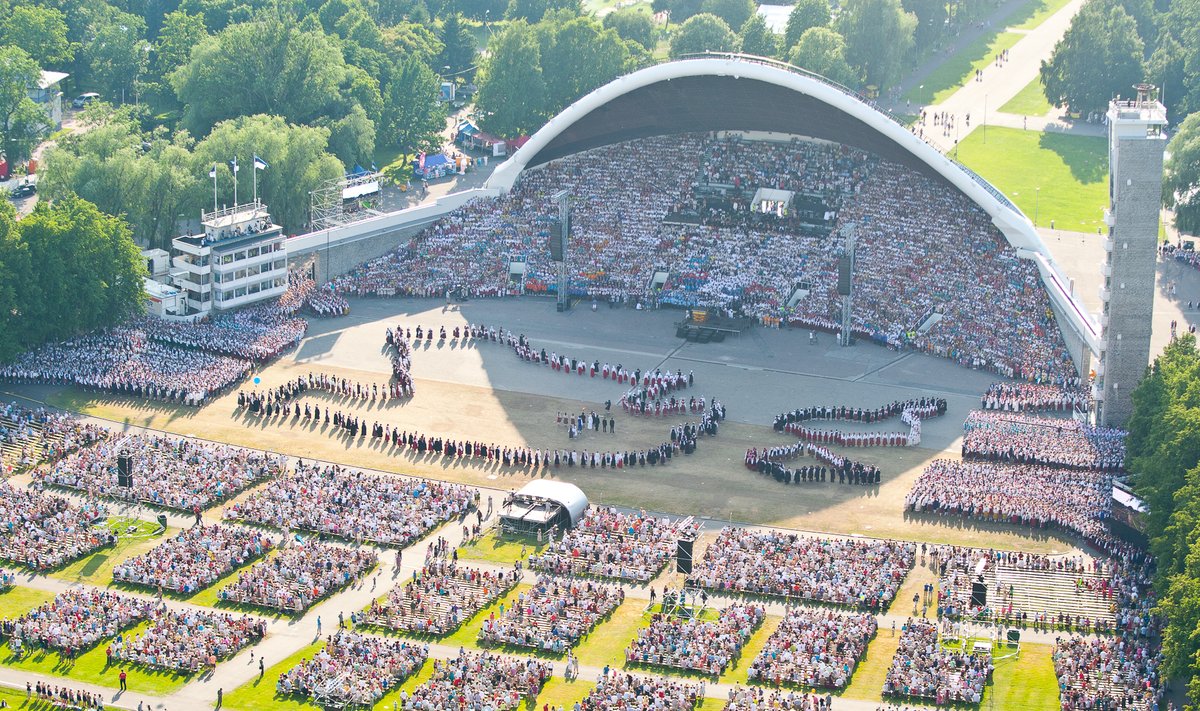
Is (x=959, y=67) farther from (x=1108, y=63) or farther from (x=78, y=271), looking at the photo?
(x=78, y=271)

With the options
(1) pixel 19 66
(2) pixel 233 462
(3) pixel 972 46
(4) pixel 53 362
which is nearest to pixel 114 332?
(4) pixel 53 362

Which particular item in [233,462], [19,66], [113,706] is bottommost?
[113,706]

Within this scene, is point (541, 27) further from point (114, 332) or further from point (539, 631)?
point (539, 631)

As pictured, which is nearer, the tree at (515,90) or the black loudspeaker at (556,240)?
the black loudspeaker at (556,240)

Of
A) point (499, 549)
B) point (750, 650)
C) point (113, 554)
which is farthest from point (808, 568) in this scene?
point (113, 554)

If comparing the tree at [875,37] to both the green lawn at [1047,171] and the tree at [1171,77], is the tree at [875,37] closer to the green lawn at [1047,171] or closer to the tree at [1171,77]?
the green lawn at [1047,171]

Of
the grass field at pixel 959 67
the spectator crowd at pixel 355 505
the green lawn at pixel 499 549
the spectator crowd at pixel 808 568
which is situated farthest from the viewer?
the grass field at pixel 959 67

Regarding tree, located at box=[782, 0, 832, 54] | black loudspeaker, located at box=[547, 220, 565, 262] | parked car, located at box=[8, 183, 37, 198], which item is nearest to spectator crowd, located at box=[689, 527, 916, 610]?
black loudspeaker, located at box=[547, 220, 565, 262]

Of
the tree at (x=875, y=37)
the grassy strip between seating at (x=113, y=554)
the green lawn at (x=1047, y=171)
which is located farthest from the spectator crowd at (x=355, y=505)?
the tree at (x=875, y=37)
